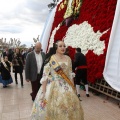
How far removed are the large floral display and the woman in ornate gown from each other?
2.74 meters

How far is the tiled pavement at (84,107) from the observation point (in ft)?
15.0

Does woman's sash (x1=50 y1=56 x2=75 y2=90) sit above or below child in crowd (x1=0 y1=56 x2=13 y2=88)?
above

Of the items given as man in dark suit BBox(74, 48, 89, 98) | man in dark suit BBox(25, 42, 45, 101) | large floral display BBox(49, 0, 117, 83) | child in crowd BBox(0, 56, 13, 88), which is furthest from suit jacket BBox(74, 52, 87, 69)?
child in crowd BBox(0, 56, 13, 88)

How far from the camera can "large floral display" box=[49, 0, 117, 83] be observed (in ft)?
20.1

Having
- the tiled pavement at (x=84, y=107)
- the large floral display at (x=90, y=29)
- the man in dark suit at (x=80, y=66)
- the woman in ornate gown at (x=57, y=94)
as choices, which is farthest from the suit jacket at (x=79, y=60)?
the woman in ornate gown at (x=57, y=94)

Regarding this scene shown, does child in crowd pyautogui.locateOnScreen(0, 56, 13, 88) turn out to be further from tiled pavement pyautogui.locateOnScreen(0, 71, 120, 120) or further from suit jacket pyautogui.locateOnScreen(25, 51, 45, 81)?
suit jacket pyautogui.locateOnScreen(25, 51, 45, 81)

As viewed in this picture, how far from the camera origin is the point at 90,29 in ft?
23.6

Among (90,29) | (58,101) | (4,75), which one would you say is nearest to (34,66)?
(58,101)

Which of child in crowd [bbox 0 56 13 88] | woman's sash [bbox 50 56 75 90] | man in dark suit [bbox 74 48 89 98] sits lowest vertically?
child in crowd [bbox 0 56 13 88]

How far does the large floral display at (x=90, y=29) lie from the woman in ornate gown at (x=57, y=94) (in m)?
2.74

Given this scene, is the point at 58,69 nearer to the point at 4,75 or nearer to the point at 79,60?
Result: the point at 79,60

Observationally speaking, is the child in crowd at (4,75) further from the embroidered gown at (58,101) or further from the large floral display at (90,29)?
the embroidered gown at (58,101)

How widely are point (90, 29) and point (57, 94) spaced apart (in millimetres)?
4379

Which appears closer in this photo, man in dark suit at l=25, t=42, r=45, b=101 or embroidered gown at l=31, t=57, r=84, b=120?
embroidered gown at l=31, t=57, r=84, b=120
